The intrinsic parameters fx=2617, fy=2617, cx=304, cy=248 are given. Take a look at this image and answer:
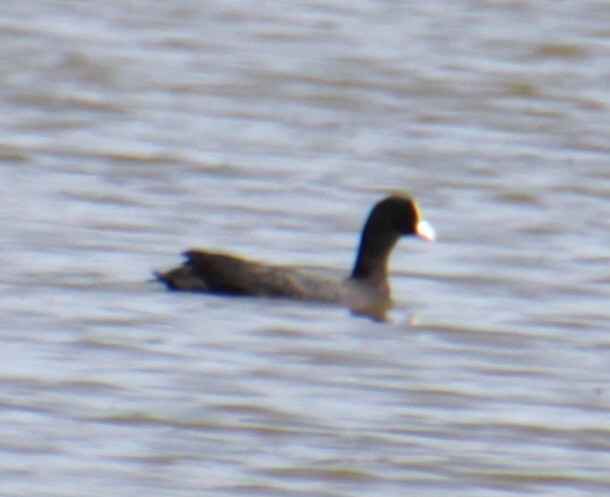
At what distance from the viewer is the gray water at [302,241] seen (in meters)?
10.1

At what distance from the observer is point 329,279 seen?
1355 cm

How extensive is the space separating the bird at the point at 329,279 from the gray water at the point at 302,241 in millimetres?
97

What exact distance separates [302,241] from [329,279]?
1.40 metres

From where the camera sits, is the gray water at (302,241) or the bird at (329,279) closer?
the gray water at (302,241)

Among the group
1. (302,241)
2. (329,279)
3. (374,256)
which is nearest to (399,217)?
(374,256)

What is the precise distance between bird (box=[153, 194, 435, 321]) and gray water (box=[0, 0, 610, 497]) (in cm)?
10

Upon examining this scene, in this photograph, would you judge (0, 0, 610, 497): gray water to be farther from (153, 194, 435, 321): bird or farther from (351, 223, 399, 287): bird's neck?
(351, 223, 399, 287): bird's neck

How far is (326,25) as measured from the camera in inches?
931

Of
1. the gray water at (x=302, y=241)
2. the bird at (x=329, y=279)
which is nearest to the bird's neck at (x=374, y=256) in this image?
the bird at (x=329, y=279)

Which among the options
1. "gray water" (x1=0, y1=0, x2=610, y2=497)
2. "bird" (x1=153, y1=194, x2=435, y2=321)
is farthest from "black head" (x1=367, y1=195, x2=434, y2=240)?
"gray water" (x1=0, y1=0, x2=610, y2=497)

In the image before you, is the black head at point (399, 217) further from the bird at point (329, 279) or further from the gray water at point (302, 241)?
the gray water at point (302, 241)

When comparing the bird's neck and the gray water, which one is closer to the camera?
the gray water

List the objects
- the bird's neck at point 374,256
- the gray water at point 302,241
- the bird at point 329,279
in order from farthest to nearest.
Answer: the bird's neck at point 374,256, the bird at point 329,279, the gray water at point 302,241

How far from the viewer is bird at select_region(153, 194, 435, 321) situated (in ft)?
43.4
